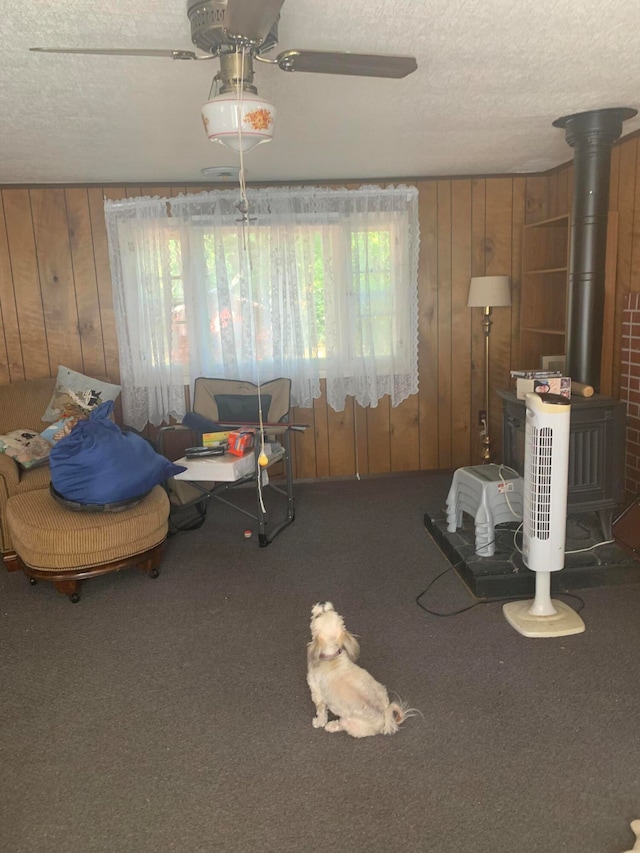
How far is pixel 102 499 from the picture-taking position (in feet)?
9.76

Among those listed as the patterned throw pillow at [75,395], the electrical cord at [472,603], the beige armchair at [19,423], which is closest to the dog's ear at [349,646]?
the electrical cord at [472,603]

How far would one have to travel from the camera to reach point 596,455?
307 centimetres

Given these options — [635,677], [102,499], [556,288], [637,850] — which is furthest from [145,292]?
[637,850]

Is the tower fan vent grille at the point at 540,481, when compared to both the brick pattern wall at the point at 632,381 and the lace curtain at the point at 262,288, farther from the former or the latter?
the lace curtain at the point at 262,288

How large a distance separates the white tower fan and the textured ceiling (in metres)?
1.23

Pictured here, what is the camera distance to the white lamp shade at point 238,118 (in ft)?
5.92

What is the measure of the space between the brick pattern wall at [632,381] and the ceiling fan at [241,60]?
7.44 feet

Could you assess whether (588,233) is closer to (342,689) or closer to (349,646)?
(349,646)

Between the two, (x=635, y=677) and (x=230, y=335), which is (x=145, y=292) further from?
(x=635, y=677)

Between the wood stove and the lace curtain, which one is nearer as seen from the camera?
the wood stove

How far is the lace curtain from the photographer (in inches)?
169

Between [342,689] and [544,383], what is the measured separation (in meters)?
1.81

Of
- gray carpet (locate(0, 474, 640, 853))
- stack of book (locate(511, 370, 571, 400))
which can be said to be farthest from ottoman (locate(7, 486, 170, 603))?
stack of book (locate(511, 370, 571, 400))

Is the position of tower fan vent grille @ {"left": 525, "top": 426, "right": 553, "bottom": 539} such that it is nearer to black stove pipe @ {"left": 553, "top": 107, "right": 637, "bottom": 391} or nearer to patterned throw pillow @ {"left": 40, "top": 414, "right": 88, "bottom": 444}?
black stove pipe @ {"left": 553, "top": 107, "right": 637, "bottom": 391}
